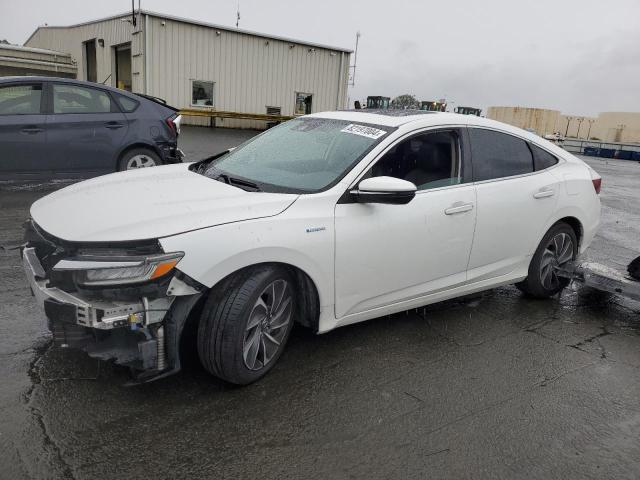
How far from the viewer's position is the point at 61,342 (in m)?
2.70

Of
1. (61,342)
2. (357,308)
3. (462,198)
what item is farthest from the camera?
(462,198)

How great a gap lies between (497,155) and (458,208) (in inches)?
30.2

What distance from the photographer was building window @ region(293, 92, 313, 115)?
2491cm

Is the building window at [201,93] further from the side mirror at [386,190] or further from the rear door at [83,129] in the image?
the side mirror at [386,190]

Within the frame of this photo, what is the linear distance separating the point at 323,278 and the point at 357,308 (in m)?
0.40

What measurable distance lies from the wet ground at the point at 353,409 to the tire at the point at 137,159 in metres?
3.89

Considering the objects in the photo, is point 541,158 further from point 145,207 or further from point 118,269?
point 118,269

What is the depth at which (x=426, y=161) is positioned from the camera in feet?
13.0

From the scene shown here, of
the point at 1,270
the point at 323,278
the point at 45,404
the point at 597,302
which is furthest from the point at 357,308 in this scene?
the point at 1,270

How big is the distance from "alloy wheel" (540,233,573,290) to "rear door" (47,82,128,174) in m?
5.82

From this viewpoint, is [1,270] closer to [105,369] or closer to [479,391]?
[105,369]

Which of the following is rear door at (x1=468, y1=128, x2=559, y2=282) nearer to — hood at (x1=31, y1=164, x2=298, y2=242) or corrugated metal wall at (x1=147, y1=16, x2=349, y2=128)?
hood at (x1=31, y1=164, x2=298, y2=242)

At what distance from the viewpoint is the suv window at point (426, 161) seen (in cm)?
376

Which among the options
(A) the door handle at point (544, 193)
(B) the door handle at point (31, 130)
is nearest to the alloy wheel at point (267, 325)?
(A) the door handle at point (544, 193)
